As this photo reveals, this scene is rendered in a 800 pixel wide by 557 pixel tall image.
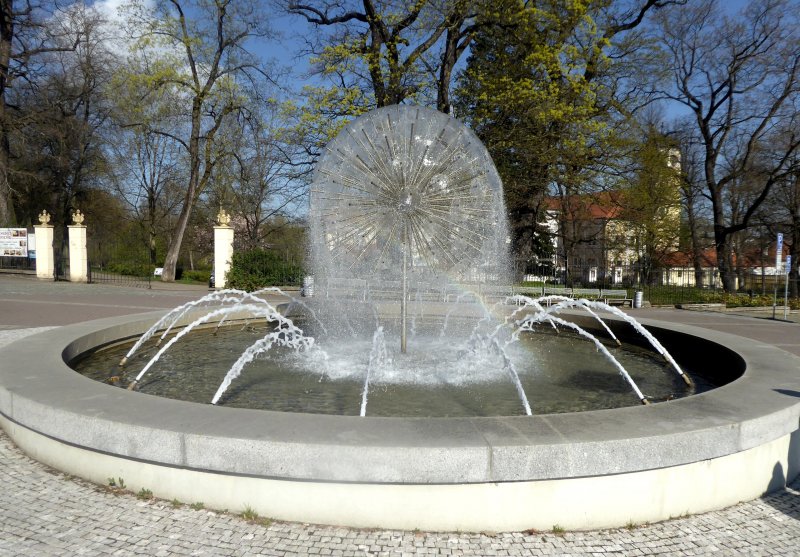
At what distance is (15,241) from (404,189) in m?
30.5

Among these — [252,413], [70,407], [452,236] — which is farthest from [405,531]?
[452,236]

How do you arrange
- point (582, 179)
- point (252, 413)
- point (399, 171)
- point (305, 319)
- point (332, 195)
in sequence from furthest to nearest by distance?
point (582, 179), point (305, 319), point (332, 195), point (399, 171), point (252, 413)

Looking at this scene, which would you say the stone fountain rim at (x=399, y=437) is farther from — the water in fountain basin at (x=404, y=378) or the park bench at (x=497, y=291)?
the park bench at (x=497, y=291)

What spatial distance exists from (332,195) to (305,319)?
597 centimetres

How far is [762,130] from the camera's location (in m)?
34.5

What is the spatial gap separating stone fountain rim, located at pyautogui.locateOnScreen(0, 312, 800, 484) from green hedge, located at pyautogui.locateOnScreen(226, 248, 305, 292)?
20078 mm

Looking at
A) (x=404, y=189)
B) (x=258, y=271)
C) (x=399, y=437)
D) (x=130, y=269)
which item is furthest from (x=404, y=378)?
(x=130, y=269)

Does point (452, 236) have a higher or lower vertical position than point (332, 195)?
lower

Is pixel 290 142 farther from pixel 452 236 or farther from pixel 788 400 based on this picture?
pixel 788 400

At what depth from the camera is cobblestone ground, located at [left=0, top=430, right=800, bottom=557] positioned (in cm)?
351

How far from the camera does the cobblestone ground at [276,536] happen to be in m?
3.51

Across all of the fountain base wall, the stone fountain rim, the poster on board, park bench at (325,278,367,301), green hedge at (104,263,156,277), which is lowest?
the fountain base wall

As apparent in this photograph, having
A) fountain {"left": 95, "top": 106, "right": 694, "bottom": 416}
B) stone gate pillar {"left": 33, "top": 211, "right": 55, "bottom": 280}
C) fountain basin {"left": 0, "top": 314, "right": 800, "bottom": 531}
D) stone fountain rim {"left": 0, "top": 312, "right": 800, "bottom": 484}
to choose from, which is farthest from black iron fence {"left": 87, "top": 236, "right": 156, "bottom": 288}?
fountain basin {"left": 0, "top": 314, "right": 800, "bottom": 531}

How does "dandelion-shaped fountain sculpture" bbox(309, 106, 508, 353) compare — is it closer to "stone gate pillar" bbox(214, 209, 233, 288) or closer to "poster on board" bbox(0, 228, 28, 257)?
"stone gate pillar" bbox(214, 209, 233, 288)
